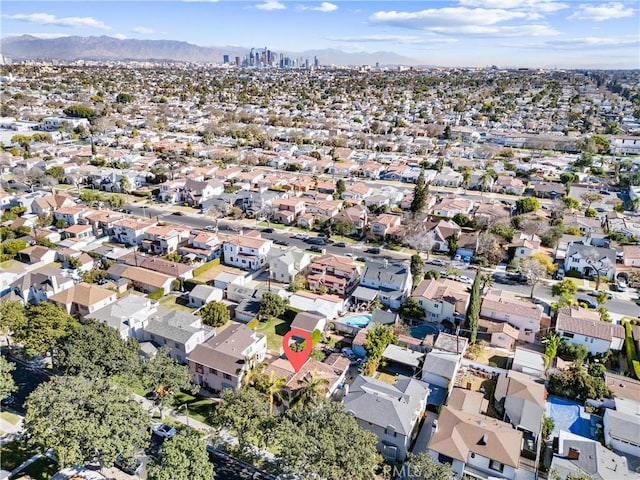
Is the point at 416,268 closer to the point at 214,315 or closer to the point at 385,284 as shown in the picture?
the point at 385,284

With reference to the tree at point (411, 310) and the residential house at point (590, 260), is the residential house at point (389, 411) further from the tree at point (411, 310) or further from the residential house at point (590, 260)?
the residential house at point (590, 260)

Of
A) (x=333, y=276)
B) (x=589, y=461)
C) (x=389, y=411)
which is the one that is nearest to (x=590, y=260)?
(x=333, y=276)

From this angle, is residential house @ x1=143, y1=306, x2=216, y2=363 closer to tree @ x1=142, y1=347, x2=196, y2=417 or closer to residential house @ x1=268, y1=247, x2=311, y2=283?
tree @ x1=142, y1=347, x2=196, y2=417

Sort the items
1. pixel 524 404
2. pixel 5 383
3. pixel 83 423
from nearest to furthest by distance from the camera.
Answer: pixel 83 423
pixel 5 383
pixel 524 404

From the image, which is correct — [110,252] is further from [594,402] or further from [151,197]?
[594,402]

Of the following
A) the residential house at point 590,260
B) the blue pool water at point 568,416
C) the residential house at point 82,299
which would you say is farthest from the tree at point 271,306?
the residential house at point 590,260

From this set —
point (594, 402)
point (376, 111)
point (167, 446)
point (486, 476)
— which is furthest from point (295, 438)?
point (376, 111)
